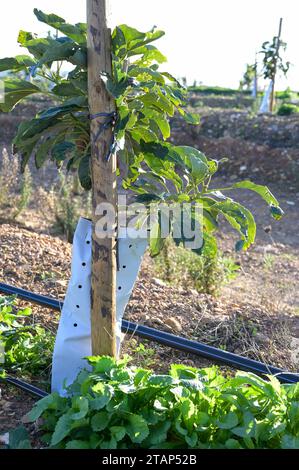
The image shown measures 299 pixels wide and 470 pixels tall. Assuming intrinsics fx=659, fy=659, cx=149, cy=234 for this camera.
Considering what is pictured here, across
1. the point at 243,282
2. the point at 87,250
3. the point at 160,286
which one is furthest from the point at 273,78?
the point at 87,250

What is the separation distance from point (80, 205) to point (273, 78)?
9073 mm

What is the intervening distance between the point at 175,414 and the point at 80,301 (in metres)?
0.63

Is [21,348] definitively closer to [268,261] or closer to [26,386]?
[26,386]

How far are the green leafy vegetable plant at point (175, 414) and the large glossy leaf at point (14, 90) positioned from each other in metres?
1.02

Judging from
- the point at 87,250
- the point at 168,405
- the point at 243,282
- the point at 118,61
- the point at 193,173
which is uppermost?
the point at 118,61

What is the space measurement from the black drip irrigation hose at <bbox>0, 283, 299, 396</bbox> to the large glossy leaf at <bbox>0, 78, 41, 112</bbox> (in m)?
1.10

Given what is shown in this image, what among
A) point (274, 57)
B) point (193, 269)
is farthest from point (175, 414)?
point (274, 57)

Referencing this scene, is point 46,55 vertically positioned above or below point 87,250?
above

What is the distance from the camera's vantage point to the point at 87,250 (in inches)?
97.7

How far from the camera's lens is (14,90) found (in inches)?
92.7

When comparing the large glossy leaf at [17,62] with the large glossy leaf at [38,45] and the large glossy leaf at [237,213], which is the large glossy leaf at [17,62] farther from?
the large glossy leaf at [237,213]

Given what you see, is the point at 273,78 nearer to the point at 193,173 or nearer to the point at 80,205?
the point at 80,205
